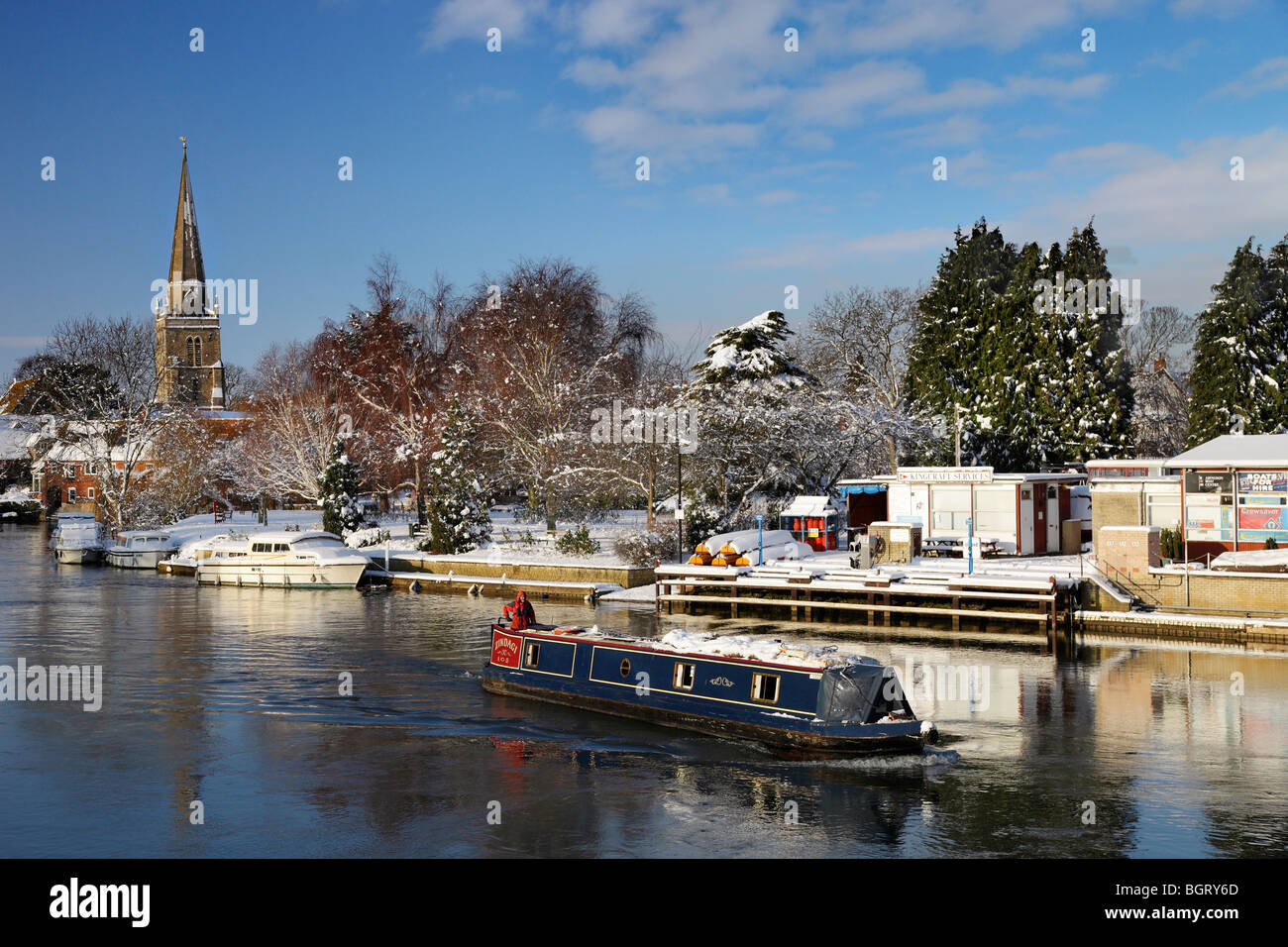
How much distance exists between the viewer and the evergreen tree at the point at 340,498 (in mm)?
57656

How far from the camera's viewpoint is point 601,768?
19422 millimetres

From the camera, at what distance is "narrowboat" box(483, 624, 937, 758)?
63.7ft

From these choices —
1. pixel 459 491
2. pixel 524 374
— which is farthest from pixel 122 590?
pixel 524 374

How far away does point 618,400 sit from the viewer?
5691cm

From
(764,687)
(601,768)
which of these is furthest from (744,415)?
(601,768)

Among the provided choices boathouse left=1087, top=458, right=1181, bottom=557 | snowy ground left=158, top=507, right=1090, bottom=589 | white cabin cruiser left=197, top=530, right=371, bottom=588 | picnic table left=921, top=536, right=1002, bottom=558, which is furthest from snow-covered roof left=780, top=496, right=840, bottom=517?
white cabin cruiser left=197, top=530, right=371, bottom=588

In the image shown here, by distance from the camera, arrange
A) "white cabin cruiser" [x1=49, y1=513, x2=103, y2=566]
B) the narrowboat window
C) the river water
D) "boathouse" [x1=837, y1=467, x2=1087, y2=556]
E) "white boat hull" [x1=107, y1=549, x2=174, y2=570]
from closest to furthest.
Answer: the river water → the narrowboat window → "boathouse" [x1=837, y1=467, x2=1087, y2=556] → "white boat hull" [x1=107, y1=549, x2=174, y2=570] → "white cabin cruiser" [x1=49, y1=513, x2=103, y2=566]

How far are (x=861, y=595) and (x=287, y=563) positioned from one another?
1054 inches

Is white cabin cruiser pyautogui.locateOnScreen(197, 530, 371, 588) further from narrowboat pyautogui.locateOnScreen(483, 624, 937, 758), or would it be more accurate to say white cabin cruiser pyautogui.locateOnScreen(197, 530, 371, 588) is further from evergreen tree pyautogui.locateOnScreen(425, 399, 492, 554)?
narrowboat pyautogui.locateOnScreen(483, 624, 937, 758)

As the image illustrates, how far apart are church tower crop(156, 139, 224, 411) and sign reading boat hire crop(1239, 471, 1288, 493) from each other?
11297cm

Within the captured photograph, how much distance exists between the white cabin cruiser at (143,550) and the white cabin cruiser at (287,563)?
11.4 meters
